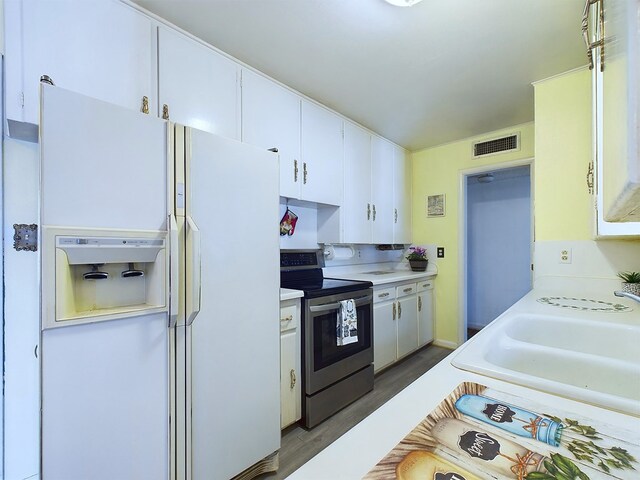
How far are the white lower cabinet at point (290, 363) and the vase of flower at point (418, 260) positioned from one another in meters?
2.10

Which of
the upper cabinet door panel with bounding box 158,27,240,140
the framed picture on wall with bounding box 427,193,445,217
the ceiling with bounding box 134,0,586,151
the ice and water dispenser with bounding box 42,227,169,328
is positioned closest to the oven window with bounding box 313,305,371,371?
the ice and water dispenser with bounding box 42,227,169,328

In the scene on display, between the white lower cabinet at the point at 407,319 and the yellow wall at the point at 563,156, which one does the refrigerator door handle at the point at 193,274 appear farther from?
the yellow wall at the point at 563,156

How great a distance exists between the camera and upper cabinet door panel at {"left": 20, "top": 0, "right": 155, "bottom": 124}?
117 centimetres

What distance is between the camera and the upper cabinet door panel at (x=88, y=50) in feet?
3.85

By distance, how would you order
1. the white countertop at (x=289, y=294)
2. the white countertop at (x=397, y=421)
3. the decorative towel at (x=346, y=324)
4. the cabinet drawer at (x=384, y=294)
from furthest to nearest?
the cabinet drawer at (x=384, y=294)
the decorative towel at (x=346, y=324)
the white countertop at (x=289, y=294)
the white countertop at (x=397, y=421)

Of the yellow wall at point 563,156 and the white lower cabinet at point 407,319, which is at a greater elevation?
the yellow wall at point 563,156

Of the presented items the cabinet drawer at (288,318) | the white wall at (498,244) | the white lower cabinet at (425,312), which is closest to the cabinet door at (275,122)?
the cabinet drawer at (288,318)

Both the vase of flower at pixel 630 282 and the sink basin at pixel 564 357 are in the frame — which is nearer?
the sink basin at pixel 564 357

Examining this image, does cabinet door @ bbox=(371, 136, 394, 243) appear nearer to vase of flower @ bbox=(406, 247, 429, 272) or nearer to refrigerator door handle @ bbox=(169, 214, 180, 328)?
vase of flower @ bbox=(406, 247, 429, 272)

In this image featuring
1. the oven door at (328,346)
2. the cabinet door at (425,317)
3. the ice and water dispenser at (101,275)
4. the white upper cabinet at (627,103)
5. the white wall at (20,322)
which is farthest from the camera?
the cabinet door at (425,317)

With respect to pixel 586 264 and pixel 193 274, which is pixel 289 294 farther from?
pixel 586 264

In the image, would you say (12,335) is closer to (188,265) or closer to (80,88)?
(188,265)

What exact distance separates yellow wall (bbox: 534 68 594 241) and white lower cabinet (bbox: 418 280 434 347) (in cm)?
142

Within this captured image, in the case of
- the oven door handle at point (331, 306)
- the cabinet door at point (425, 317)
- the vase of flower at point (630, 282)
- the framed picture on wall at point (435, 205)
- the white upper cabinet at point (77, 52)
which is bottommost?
the cabinet door at point (425, 317)
